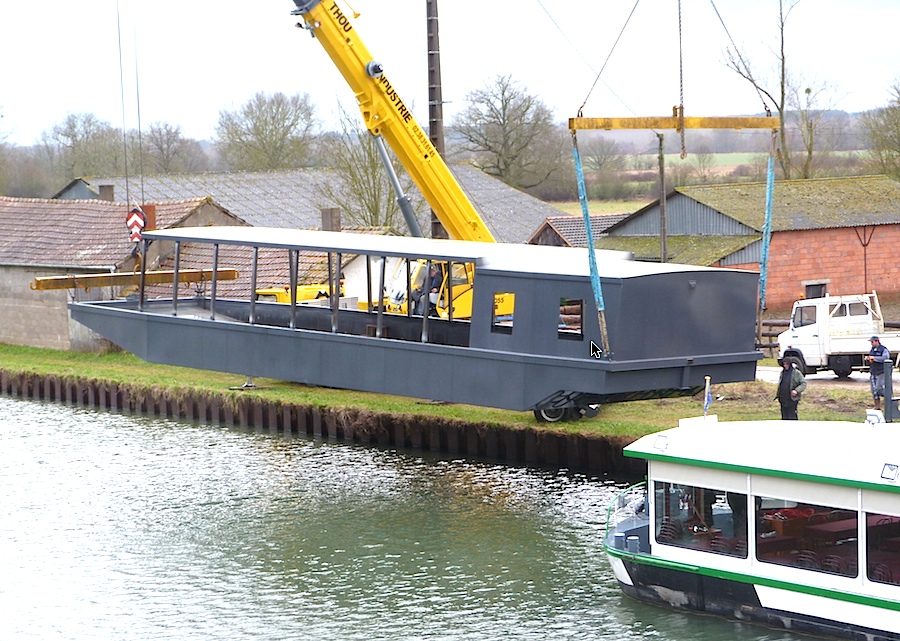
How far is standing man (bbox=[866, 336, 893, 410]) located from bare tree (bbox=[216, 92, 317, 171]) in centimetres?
5885

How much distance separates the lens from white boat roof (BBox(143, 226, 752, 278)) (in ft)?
67.1

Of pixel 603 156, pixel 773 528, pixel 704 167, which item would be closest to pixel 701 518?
pixel 773 528

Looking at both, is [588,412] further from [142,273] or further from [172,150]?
[172,150]

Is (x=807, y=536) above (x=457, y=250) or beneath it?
beneath

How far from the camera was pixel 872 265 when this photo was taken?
43062mm

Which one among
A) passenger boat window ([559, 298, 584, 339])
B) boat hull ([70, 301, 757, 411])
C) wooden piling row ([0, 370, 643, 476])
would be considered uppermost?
passenger boat window ([559, 298, 584, 339])

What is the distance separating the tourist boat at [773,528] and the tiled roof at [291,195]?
141ft

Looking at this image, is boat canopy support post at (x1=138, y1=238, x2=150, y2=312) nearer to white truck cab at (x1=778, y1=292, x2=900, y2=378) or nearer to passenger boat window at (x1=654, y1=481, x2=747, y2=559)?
passenger boat window at (x1=654, y1=481, x2=747, y2=559)

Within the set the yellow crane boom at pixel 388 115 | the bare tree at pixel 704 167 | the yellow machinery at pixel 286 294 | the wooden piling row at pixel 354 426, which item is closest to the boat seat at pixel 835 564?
the wooden piling row at pixel 354 426

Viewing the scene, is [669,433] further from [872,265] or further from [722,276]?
[872,265]

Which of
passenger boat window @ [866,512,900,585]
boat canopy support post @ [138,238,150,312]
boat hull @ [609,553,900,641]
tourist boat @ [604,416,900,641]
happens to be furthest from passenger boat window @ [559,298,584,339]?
boat canopy support post @ [138,238,150,312]

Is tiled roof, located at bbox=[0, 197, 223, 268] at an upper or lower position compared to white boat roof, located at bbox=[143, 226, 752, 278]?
upper

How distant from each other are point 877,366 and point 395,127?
11.3m

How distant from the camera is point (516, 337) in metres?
20.9
